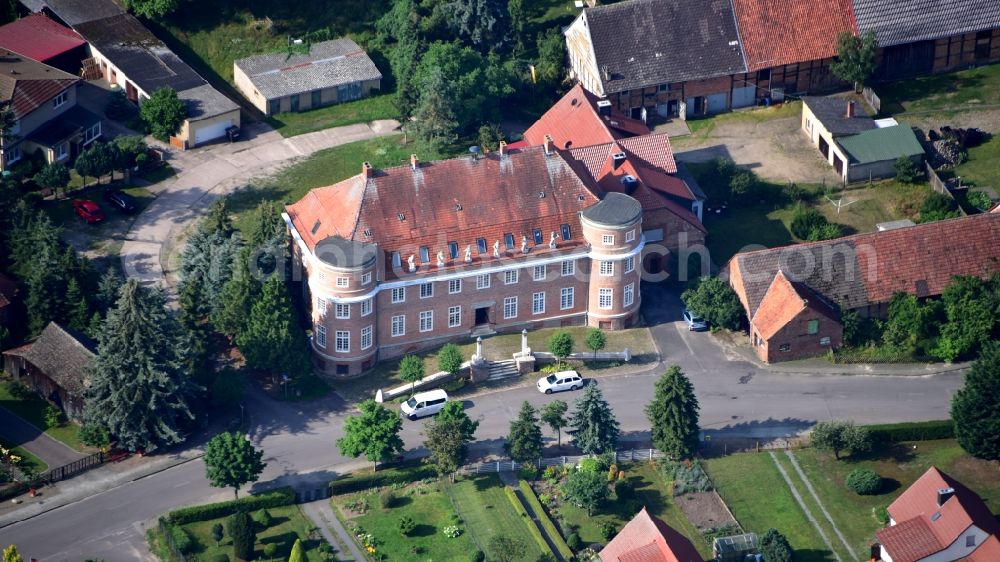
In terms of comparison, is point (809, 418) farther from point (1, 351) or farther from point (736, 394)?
point (1, 351)

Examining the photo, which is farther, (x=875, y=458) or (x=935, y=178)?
(x=935, y=178)

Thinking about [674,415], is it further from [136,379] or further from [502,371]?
[136,379]

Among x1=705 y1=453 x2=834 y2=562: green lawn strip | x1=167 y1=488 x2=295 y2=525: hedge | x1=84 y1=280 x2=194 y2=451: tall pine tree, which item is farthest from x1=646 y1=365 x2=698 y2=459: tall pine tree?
x1=84 y1=280 x2=194 y2=451: tall pine tree

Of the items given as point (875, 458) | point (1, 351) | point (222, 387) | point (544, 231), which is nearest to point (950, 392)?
point (875, 458)

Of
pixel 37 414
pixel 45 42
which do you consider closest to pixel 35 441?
pixel 37 414

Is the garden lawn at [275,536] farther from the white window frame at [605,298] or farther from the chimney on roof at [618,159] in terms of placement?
the chimney on roof at [618,159]

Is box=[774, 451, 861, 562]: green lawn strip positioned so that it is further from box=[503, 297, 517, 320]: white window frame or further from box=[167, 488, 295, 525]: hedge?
box=[167, 488, 295, 525]: hedge
